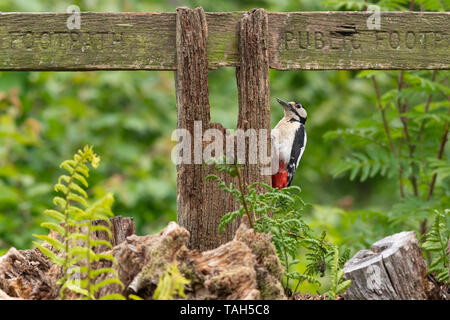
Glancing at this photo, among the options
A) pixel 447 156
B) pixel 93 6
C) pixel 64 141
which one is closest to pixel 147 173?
pixel 64 141

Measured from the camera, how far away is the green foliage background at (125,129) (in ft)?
20.2

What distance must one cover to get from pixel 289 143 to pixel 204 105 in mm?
2077

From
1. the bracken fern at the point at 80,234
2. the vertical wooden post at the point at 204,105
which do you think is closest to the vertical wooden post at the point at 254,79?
the vertical wooden post at the point at 204,105

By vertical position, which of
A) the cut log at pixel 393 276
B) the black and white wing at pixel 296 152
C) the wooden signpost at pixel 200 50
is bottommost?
the cut log at pixel 393 276

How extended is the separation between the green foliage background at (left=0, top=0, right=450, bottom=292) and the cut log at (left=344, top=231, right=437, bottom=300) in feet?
7.70

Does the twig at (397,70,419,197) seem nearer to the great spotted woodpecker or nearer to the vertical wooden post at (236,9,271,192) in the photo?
the great spotted woodpecker

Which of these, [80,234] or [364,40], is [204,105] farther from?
[80,234]

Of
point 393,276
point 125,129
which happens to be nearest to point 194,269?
point 393,276

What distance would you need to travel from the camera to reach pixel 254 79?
10.2 ft

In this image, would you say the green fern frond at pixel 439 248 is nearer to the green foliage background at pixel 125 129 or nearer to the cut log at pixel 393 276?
the cut log at pixel 393 276

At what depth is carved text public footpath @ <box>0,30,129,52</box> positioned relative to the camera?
10.3ft

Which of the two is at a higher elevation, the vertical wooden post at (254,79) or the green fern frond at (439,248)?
the vertical wooden post at (254,79)

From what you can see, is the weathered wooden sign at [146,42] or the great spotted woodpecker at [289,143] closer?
the weathered wooden sign at [146,42]

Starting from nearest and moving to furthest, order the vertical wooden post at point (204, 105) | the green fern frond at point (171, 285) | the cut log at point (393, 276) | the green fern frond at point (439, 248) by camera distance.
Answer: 1. the green fern frond at point (171, 285)
2. the cut log at point (393, 276)
3. the green fern frond at point (439, 248)
4. the vertical wooden post at point (204, 105)
